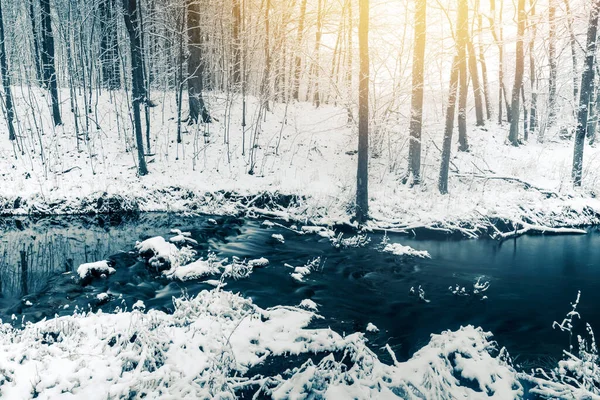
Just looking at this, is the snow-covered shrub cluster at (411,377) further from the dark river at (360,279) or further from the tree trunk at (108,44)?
the tree trunk at (108,44)

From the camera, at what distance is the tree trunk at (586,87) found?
570 inches

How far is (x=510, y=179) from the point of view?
53.8ft

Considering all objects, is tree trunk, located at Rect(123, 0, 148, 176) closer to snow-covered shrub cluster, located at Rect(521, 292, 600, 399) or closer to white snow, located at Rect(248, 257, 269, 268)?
white snow, located at Rect(248, 257, 269, 268)

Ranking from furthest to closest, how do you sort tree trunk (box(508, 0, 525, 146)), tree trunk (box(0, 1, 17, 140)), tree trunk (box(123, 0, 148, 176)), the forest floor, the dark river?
tree trunk (box(508, 0, 525, 146)) < tree trunk (box(0, 1, 17, 140)) < tree trunk (box(123, 0, 148, 176)) < the forest floor < the dark river

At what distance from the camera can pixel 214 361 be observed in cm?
532

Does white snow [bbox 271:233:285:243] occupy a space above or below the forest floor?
below

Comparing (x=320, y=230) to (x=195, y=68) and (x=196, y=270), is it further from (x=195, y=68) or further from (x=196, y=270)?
(x=195, y=68)

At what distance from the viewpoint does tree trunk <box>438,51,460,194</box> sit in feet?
48.6

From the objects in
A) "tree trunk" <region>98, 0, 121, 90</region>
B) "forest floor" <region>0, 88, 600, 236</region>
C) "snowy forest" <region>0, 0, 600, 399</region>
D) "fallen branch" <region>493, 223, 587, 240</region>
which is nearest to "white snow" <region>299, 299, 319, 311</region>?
"snowy forest" <region>0, 0, 600, 399</region>

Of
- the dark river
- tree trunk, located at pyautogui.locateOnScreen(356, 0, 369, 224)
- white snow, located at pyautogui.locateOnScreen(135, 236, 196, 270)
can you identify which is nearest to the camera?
the dark river

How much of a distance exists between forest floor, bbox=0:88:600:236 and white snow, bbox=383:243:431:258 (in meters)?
1.95

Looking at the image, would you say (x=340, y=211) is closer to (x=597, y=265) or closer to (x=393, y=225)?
(x=393, y=225)

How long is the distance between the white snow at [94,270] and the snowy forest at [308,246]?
4 cm

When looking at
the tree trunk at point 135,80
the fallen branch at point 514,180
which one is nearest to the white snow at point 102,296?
the tree trunk at point 135,80
